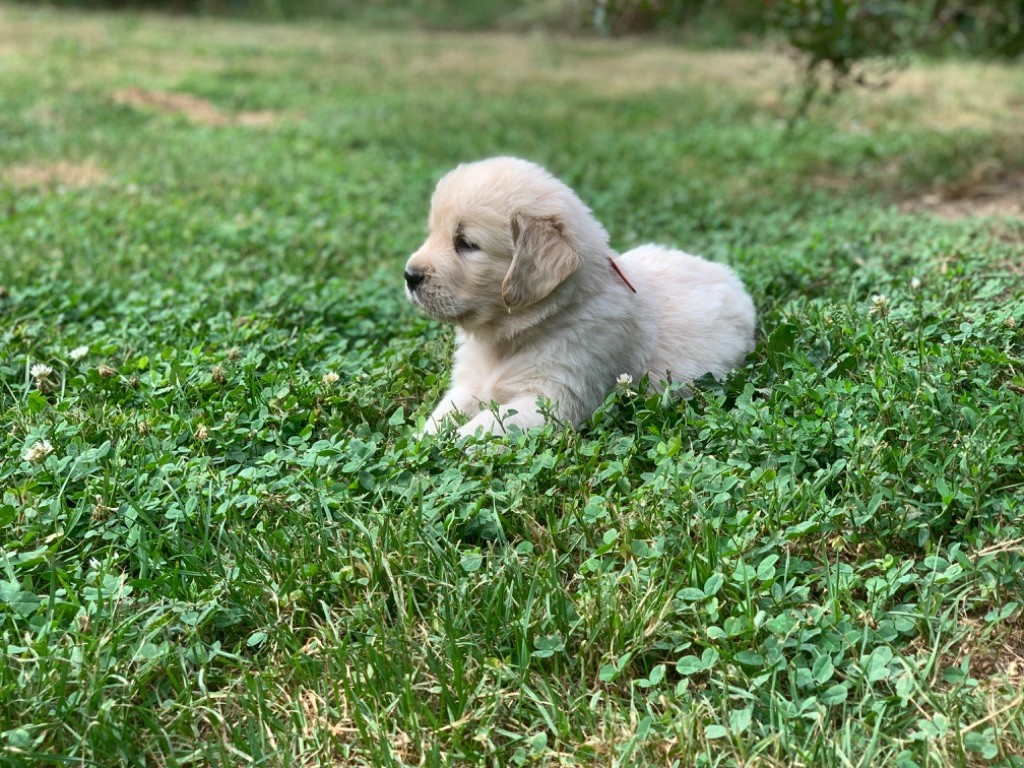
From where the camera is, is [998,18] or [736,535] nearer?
[736,535]

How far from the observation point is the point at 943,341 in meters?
3.35

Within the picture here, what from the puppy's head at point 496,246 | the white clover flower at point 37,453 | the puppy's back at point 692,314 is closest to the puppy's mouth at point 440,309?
the puppy's head at point 496,246

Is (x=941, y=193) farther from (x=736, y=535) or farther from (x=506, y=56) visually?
(x=506, y=56)

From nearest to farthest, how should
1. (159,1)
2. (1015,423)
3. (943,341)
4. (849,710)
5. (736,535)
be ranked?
(849,710) → (736,535) → (1015,423) → (943,341) → (159,1)

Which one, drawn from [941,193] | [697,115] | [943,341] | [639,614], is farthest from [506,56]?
[639,614]

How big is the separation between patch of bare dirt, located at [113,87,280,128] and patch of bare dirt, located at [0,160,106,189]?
2.45 m

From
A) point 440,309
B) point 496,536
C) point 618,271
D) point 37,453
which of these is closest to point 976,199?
point 618,271

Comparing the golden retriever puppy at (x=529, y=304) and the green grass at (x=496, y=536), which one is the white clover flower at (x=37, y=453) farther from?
the golden retriever puppy at (x=529, y=304)

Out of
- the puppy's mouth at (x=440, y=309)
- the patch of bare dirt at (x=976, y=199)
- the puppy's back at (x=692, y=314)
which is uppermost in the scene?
the puppy's mouth at (x=440, y=309)

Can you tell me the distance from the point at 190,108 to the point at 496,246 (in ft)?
27.9

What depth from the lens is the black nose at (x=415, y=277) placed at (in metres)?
3.20

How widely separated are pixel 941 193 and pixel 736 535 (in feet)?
17.4

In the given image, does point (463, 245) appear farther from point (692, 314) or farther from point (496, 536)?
point (496, 536)

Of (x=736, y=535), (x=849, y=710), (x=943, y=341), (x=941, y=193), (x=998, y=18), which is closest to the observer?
(x=849, y=710)
